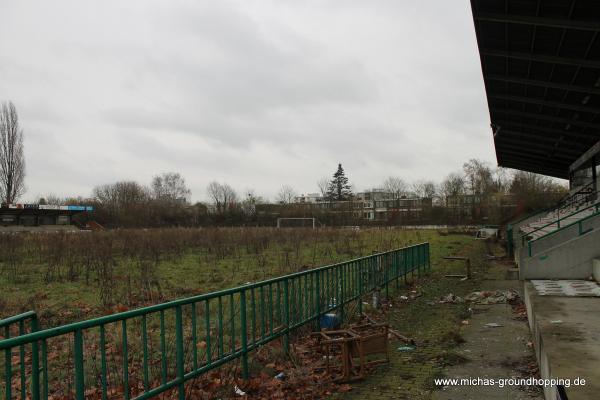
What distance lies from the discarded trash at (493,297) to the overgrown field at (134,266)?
6.17m

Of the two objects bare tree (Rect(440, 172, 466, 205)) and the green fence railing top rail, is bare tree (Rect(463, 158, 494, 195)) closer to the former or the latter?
bare tree (Rect(440, 172, 466, 205))

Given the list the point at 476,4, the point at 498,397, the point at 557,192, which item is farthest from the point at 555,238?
the point at 557,192

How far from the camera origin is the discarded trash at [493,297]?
36.5 ft

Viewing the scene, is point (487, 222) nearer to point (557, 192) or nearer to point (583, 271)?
point (557, 192)

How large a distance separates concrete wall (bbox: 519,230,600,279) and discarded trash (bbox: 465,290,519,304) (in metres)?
0.68

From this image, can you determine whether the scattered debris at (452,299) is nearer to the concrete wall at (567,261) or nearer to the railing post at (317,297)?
the concrete wall at (567,261)

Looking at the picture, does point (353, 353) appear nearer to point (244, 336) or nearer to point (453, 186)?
point (244, 336)

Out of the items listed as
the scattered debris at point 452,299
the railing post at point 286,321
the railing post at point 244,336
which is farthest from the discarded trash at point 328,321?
the scattered debris at point 452,299

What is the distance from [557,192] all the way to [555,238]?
40.4 meters

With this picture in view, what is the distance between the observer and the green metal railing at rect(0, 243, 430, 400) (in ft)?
12.5

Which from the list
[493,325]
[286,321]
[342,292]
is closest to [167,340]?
[286,321]

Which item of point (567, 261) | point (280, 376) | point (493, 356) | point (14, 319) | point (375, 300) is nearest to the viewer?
point (14, 319)

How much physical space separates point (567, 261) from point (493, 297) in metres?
2.10

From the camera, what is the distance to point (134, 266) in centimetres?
1809
